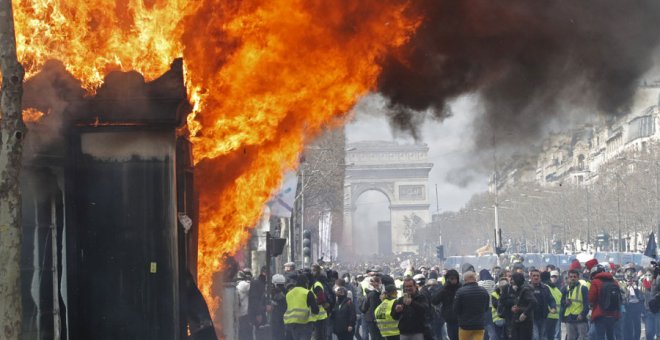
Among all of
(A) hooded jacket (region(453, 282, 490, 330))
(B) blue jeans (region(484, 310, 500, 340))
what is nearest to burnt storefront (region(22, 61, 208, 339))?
(A) hooded jacket (region(453, 282, 490, 330))

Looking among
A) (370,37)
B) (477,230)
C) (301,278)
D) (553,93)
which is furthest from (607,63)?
(477,230)

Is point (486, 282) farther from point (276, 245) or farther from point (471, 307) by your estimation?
point (471, 307)

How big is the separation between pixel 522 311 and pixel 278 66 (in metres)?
8.07

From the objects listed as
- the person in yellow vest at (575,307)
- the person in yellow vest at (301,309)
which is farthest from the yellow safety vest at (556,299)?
the person in yellow vest at (301,309)

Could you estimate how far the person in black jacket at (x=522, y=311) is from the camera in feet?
61.7

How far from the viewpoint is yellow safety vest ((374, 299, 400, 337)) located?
16.3 meters

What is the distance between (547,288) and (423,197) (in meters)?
142

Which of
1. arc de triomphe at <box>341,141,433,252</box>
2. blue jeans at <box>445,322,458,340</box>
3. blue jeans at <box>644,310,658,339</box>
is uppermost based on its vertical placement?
arc de triomphe at <box>341,141,433,252</box>

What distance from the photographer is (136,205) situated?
39.5 ft

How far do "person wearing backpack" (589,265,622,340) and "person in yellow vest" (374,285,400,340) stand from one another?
17.9 feet

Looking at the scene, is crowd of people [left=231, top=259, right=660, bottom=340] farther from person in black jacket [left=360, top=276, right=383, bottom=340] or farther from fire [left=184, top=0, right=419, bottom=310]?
fire [left=184, top=0, right=419, bottom=310]

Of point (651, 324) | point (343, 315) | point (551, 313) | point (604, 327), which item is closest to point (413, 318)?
point (343, 315)

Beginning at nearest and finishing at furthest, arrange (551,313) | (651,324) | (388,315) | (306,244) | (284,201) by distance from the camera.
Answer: (388,315) < (551,313) < (651,324) < (284,201) < (306,244)

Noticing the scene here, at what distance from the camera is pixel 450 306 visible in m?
18.0
